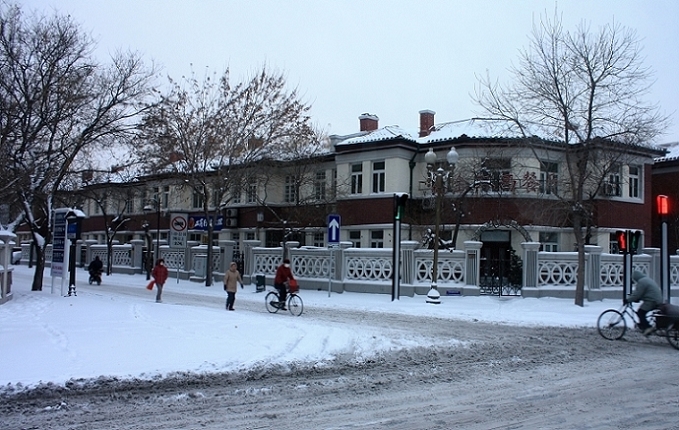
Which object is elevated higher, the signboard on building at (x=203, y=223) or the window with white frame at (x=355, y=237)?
the signboard on building at (x=203, y=223)

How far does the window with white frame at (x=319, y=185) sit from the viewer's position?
37.5 m

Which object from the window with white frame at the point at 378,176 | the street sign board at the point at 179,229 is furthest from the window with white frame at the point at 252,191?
the window with white frame at the point at 378,176

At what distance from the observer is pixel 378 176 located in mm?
34250

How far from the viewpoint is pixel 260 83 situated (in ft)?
99.0

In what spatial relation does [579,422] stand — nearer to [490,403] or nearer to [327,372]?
[490,403]

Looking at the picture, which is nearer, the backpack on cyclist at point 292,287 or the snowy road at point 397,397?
the snowy road at point 397,397

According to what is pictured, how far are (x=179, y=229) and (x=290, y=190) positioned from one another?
11209 mm

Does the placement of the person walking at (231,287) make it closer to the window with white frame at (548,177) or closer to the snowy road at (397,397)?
the snowy road at (397,397)

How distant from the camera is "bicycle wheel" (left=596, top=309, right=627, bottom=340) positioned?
14.2m

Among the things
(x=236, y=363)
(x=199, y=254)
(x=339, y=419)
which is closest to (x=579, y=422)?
(x=339, y=419)

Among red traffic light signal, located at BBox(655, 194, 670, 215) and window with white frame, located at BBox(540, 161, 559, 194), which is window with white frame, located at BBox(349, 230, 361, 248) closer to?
window with white frame, located at BBox(540, 161, 559, 194)

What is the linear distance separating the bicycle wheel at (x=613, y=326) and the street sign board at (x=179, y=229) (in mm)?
20510

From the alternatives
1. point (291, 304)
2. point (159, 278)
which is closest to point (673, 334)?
point (291, 304)

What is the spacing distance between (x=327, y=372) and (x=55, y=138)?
57.4 ft
